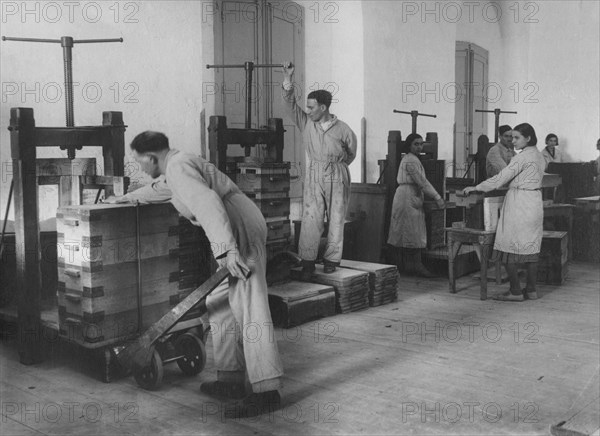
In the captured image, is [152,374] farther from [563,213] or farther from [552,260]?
[563,213]

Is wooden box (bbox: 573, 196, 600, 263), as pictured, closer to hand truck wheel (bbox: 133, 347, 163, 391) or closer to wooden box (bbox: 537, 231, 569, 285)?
wooden box (bbox: 537, 231, 569, 285)

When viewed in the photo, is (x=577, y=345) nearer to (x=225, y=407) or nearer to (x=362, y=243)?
(x=225, y=407)

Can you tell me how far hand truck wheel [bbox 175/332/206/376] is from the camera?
15.3ft

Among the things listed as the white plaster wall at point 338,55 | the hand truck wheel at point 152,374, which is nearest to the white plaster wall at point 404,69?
the white plaster wall at point 338,55

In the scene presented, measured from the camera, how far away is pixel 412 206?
27.0ft

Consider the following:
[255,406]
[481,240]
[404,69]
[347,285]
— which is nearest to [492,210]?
[481,240]

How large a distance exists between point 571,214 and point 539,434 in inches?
245

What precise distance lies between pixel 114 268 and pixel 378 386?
1888 millimetres

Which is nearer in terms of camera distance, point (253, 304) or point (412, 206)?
point (253, 304)

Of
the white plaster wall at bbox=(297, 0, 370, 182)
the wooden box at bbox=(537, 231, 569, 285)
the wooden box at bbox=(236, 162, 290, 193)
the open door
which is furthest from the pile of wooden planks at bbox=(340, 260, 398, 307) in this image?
the open door

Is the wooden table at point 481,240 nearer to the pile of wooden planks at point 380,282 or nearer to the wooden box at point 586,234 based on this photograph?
the pile of wooden planks at point 380,282

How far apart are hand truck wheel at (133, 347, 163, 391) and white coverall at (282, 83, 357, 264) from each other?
254 cm

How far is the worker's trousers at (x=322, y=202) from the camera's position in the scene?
6562 millimetres

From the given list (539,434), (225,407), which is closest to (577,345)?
(539,434)
